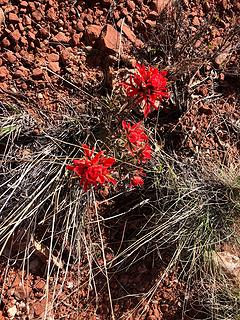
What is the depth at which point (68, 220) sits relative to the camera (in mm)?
1760

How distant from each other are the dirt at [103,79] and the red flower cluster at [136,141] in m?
0.36

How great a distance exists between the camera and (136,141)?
162 centimetres

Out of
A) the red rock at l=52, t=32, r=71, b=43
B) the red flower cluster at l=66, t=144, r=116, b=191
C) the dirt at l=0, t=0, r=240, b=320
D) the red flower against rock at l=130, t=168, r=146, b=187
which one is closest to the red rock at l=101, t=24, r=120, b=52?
the dirt at l=0, t=0, r=240, b=320

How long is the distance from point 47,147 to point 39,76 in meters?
0.31

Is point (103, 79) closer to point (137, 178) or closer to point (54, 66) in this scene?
point (54, 66)

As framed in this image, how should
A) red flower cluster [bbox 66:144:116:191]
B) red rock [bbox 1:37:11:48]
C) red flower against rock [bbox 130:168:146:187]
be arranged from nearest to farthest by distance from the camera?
1. red flower cluster [bbox 66:144:116:191]
2. red flower against rock [bbox 130:168:146:187]
3. red rock [bbox 1:37:11:48]

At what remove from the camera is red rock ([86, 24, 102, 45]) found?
6.49ft

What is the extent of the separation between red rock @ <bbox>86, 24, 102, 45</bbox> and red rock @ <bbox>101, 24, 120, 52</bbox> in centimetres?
3

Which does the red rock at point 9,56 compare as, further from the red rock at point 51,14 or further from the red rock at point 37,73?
the red rock at point 51,14

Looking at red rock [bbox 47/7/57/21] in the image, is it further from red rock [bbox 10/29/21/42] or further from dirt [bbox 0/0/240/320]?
red rock [bbox 10/29/21/42]

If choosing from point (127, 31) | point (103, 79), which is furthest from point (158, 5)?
point (103, 79)

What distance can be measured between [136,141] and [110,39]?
1.82 ft

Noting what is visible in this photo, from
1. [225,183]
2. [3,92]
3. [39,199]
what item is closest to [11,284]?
[39,199]

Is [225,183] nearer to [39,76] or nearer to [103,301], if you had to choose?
[103,301]
